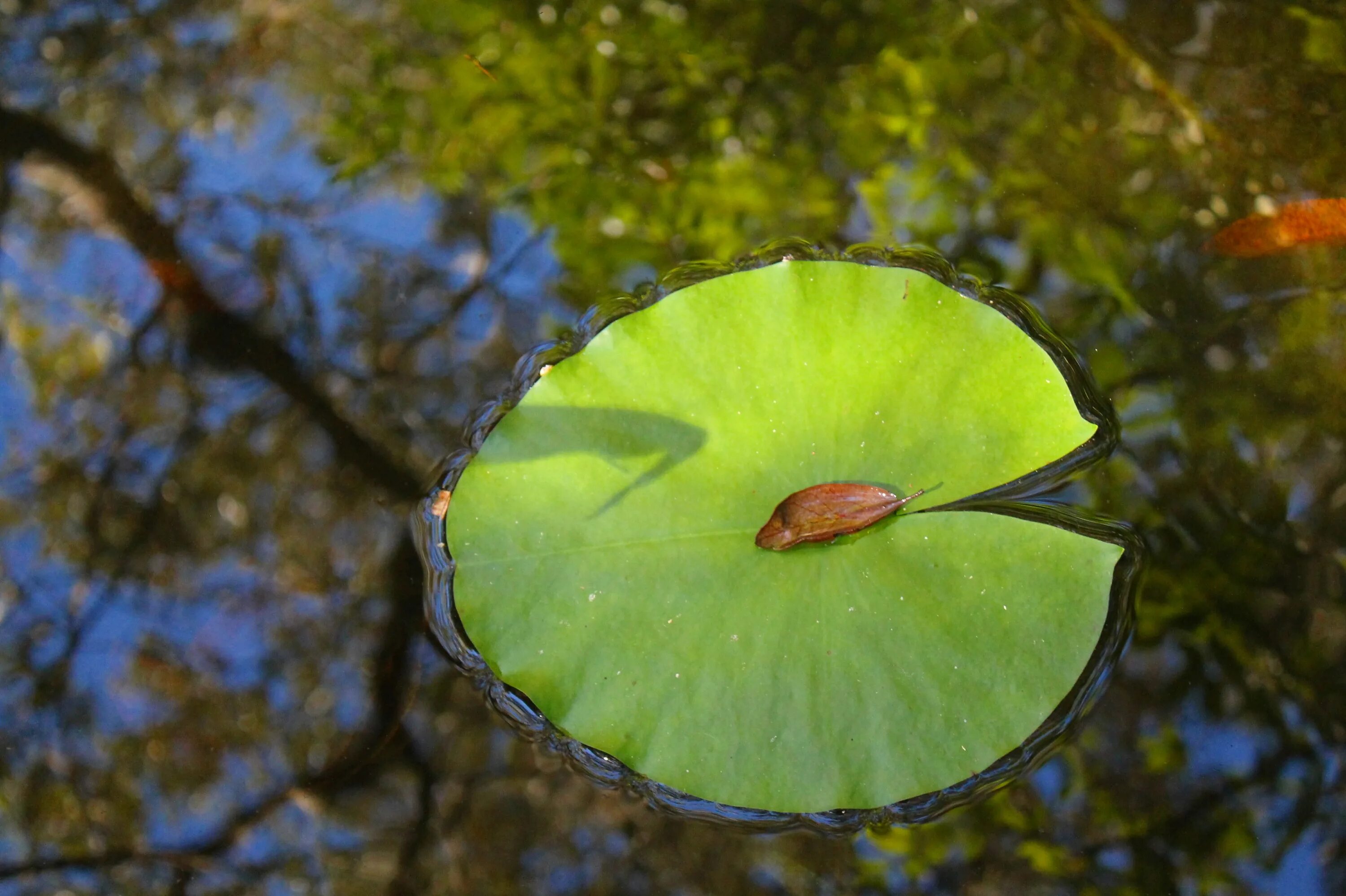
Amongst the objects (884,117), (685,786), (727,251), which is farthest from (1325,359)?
(685,786)

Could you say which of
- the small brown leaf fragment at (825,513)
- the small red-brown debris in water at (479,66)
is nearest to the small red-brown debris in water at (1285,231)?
the small brown leaf fragment at (825,513)

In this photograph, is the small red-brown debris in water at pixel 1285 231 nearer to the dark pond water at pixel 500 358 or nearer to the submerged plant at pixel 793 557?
the dark pond water at pixel 500 358

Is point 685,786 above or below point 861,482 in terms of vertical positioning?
below

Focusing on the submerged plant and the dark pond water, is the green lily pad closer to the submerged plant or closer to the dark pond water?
the submerged plant

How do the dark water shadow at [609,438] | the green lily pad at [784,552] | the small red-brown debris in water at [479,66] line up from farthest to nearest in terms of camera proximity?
1. the small red-brown debris in water at [479,66]
2. the dark water shadow at [609,438]
3. the green lily pad at [784,552]

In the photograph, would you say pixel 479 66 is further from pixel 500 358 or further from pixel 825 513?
pixel 825 513

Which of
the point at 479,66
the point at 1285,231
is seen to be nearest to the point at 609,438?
the point at 479,66

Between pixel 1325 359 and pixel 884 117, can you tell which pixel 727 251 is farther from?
pixel 1325 359
